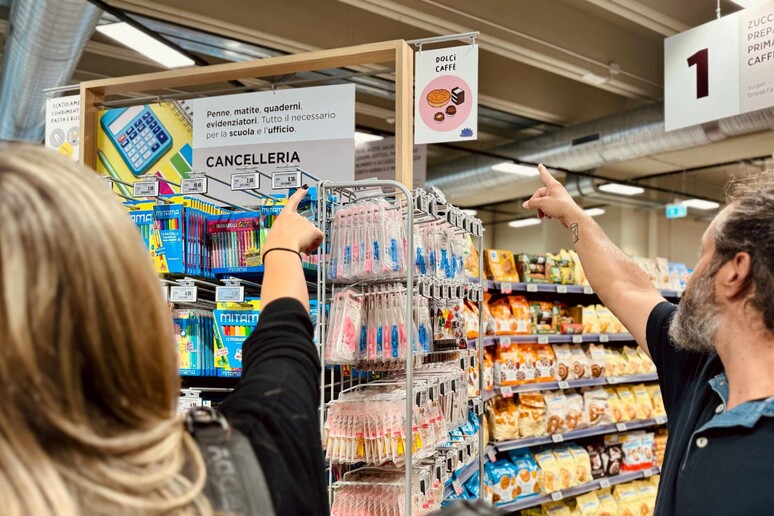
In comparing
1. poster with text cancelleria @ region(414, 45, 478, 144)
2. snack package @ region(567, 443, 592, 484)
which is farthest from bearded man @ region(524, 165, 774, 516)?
snack package @ region(567, 443, 592, 484)

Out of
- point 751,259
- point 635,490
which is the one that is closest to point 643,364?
point 635,490

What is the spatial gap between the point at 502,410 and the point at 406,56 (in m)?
3.23

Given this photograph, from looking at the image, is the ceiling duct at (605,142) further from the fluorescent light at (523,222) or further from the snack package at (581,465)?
the fluorescent light at (523,222)

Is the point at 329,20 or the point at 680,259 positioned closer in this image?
the point at 329,20

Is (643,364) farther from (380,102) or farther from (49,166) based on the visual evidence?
(49,166)

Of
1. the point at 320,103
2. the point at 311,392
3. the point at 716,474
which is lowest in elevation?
the point at 716,474

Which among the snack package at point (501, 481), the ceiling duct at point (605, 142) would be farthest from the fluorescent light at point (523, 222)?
the snack package at point (501, 481)

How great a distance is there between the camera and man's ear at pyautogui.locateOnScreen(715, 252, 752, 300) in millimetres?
1659

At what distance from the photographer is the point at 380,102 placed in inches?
395

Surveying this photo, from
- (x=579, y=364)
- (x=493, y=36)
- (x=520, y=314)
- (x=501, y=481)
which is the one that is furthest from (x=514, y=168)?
(x=501, y=481)

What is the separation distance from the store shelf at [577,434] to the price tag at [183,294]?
3.29 m

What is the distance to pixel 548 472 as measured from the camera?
5648 mm

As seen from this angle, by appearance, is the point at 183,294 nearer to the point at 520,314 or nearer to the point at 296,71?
the point at 296,71

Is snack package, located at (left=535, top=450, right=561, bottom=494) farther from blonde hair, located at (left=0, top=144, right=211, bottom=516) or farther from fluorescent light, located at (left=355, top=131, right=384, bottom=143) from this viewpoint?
blonde hair, located at (left=0, top=144, right=211, bottom=516)
